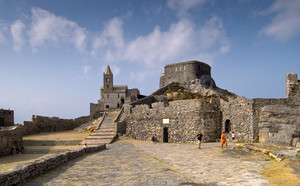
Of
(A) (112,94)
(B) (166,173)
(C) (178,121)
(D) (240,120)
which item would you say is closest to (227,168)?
(B) (166,173)

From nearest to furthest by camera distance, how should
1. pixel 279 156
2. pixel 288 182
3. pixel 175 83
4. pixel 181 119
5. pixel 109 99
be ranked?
pixel 288 182
pixel 279 156
pixel 181 119
pixel 175 83
pixel 109 99

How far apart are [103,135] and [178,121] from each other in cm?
969

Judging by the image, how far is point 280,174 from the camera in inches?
370

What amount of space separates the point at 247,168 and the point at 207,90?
3305 centimetres

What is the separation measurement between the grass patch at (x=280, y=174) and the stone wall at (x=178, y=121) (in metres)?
12.9

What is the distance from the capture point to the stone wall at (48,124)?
39963 mm

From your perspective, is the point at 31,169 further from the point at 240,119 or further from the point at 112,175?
the point at 240,119

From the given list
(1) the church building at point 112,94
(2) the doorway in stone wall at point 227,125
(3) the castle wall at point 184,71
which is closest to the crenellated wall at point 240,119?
(2) the doorway in stone wall at point 227,125

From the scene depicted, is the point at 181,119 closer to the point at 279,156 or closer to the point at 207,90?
the point at 279,156

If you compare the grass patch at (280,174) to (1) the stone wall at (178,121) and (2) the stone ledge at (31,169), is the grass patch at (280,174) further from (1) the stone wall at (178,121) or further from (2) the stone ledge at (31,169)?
(1) the stone wall at (178,121)

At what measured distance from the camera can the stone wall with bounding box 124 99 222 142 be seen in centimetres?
2447

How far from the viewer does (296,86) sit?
21.4 meters

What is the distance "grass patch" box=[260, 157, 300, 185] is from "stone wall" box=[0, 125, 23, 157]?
24.2 m

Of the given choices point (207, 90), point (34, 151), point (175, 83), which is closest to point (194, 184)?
point (34, 151)
